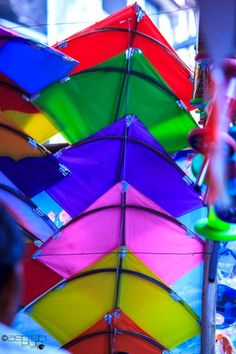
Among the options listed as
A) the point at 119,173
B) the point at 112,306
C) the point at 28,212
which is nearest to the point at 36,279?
the point at 28,212

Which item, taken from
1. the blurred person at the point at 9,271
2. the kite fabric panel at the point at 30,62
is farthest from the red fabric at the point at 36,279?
the blurred person at the point at 9,271

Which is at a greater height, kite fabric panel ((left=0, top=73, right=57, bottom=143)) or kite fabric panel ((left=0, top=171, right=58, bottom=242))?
kite fabric panel ((left=0, top=73, right=57, bottom=143))

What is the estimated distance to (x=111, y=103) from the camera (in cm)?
421

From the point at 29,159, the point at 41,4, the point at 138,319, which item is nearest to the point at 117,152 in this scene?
the point at 29,159

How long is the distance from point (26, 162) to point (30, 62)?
89 centimetres

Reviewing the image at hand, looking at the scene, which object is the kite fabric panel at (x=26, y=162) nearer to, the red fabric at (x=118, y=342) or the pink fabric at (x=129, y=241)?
the pink fabric at (x=129, y=241)

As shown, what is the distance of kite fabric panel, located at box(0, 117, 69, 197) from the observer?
4.01 m

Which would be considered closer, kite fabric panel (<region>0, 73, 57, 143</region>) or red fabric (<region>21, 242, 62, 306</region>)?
kite fabric panel (<region>0, 73, 57, 143</region>)

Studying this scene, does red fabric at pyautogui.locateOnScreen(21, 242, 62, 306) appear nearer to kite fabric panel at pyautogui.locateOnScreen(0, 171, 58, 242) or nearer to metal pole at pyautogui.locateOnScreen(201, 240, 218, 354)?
kite fabric panel at pyautogui.locateOnScreen(0, 171, 58, 242)

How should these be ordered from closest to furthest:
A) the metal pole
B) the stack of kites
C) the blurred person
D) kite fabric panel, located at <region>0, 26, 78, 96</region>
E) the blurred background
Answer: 1. the blurred person
2. kite fabric panel, located at <region>0, 26, 78, 96</region>
3. the stack of kites
4. the metal pole
5. the blurred background

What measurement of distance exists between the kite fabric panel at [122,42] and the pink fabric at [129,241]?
1.08 metres

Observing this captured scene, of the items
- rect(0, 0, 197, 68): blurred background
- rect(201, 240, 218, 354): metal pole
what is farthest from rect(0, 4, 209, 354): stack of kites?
rect(0, 0, 197, 68): blurred background

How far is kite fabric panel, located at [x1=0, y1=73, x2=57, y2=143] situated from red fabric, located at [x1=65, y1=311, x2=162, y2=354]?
1.82 m

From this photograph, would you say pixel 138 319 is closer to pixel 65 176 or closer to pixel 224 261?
pixel 224 261
